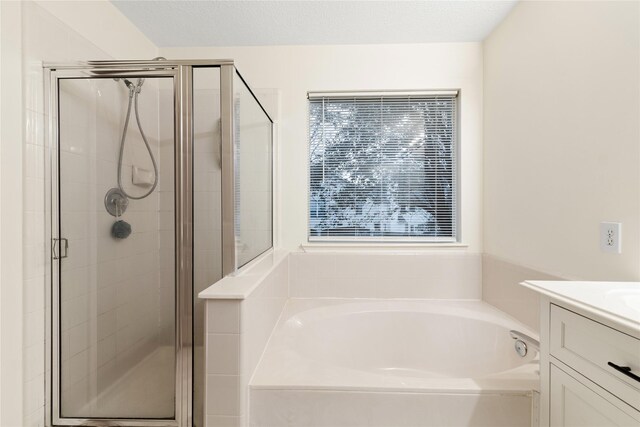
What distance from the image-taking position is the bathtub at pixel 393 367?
1.07m

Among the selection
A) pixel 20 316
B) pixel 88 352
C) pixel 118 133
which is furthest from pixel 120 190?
pixel 88 352

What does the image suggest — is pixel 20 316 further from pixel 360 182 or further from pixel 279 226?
pixel 360 182

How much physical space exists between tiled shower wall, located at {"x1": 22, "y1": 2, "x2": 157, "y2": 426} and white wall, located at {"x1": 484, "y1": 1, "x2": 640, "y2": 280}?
1861 millimetres

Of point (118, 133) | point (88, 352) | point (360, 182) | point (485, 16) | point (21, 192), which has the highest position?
point (485, 16)

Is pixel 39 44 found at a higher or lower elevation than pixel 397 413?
higher

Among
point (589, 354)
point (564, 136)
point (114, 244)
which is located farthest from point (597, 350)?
point (114, 244)

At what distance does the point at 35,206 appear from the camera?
1.21 meters

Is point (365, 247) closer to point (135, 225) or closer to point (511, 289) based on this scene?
point (511, 289)

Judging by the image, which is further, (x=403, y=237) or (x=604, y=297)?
(x=403, y=237)

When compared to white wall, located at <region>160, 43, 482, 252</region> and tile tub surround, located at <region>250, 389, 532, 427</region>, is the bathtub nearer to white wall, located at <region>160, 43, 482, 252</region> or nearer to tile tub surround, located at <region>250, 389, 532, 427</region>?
tile tub surround, located at <region>250, 389, 532, 427</region>

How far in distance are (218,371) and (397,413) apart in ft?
2.22

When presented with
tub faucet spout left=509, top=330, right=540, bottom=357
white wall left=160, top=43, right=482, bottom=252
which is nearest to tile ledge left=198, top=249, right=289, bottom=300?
white wall left=160, top=43, right=482, bottom=252

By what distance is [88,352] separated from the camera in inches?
50.6

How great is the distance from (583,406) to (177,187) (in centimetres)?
155
